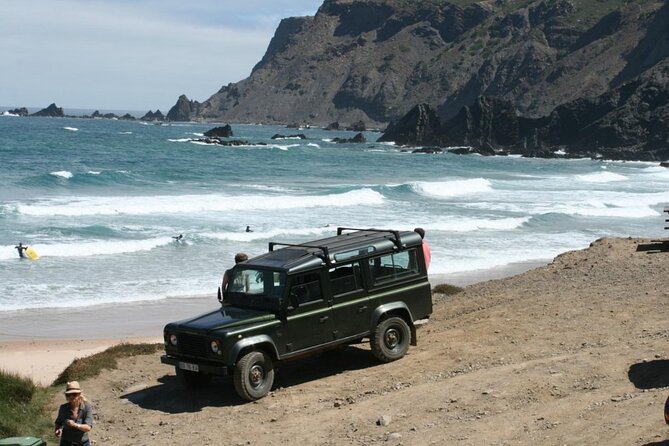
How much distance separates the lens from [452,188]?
197ft

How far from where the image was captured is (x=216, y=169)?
72312 millimetres

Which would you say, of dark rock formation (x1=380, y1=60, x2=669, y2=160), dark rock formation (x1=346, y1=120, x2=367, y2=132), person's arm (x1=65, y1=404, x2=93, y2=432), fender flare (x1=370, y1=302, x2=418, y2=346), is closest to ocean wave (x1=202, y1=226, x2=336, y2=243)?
fender flare (x1=370, y1=302, x2=418, y2=346)

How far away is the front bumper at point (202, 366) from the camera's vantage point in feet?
38.1

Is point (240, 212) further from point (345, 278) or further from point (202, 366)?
point (202, 366)

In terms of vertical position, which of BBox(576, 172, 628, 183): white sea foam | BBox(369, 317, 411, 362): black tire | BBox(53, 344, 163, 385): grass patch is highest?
BBox(369, 317, 411, 362): black tire

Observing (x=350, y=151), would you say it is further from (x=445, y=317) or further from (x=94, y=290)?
(x=445, y=317)

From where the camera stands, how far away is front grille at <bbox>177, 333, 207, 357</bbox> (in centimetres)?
1175

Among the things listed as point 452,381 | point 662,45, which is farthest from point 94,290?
point 662,45

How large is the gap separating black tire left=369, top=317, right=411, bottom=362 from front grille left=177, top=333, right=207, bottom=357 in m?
2.65

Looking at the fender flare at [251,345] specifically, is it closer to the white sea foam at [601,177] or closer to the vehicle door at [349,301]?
the vehicle door at [349,301]

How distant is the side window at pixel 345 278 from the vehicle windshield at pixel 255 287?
861 millimetres

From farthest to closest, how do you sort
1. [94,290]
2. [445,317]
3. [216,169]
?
[216,169] → [94,290] → [445,317]

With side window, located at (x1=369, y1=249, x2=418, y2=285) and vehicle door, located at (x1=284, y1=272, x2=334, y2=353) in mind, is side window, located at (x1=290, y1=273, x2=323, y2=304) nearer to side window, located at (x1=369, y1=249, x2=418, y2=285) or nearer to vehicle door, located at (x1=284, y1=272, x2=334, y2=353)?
vehicle door, located at (x1=284, y1=272, x2=334, y2=353)

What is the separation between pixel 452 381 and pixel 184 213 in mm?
32394
